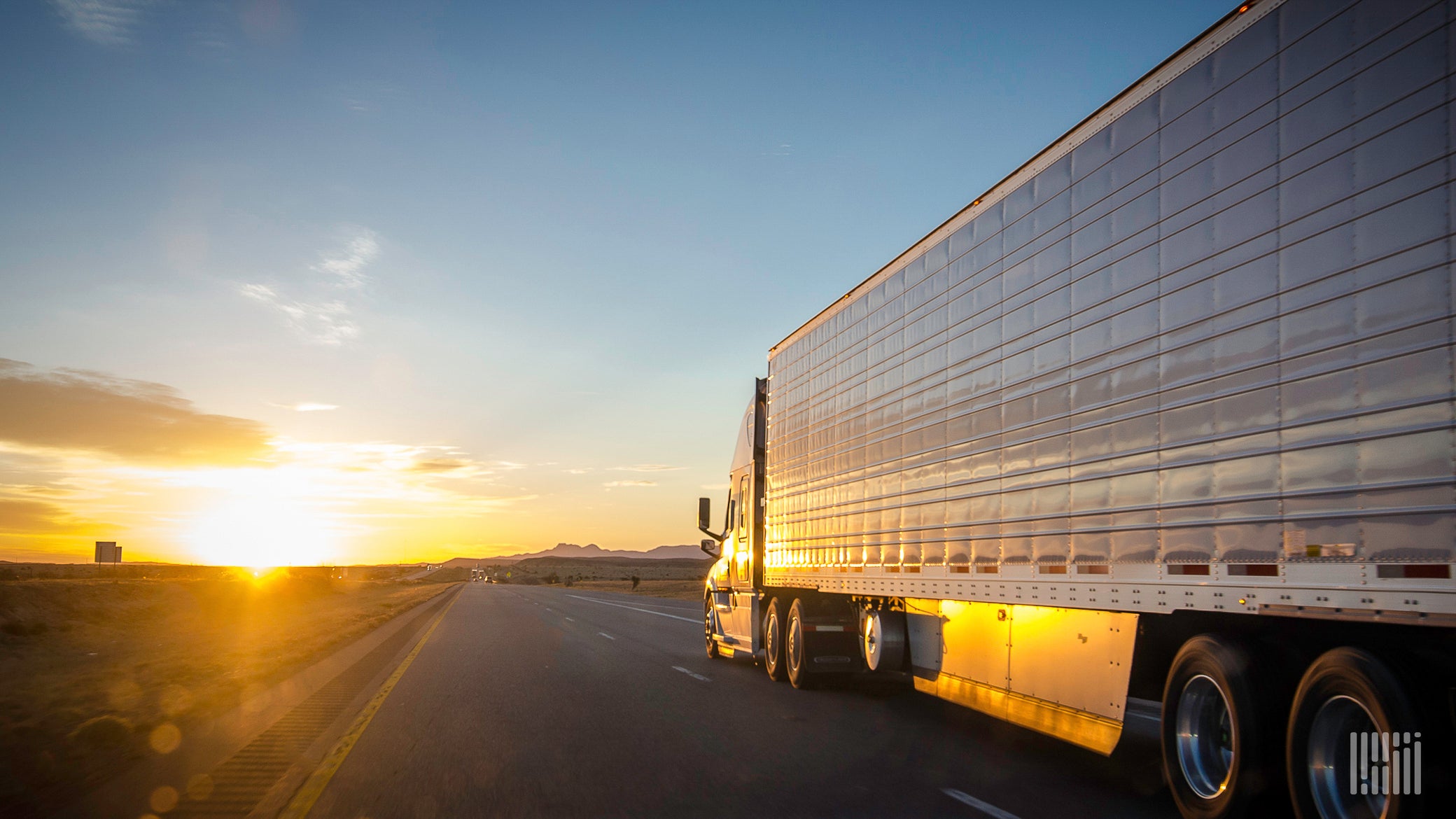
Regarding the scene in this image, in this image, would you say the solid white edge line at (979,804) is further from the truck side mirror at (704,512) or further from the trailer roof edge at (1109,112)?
the truck side mirror at (704,512)

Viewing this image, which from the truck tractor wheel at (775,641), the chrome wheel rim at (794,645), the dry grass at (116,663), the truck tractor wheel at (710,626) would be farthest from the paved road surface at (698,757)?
the truck tractor wheel at (710,626)

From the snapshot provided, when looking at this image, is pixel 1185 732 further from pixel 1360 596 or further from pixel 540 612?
pixel 540 612

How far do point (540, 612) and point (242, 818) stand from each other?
104ft

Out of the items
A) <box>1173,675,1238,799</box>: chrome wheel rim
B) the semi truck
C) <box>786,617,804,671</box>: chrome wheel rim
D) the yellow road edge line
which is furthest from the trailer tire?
<box>1173,675,1238,799</box>: chrome wheel rim

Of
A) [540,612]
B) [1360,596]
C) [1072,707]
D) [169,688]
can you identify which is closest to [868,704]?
[1072,707]

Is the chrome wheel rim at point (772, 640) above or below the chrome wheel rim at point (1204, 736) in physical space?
below

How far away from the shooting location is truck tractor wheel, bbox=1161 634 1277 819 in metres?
5.58

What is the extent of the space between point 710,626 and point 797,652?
510cm

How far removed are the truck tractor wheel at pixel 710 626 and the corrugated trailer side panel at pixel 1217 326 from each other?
8.47 meters

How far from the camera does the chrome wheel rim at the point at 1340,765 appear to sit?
16.2ft

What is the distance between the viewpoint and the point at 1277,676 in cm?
566

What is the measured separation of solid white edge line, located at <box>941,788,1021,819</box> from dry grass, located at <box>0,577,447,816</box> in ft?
20.5

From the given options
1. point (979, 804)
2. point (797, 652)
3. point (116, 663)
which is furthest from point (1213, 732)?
point (116, 663)

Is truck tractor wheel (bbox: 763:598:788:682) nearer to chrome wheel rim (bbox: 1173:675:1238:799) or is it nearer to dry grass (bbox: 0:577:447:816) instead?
dry grass (bbox: 0:577:447:816)
